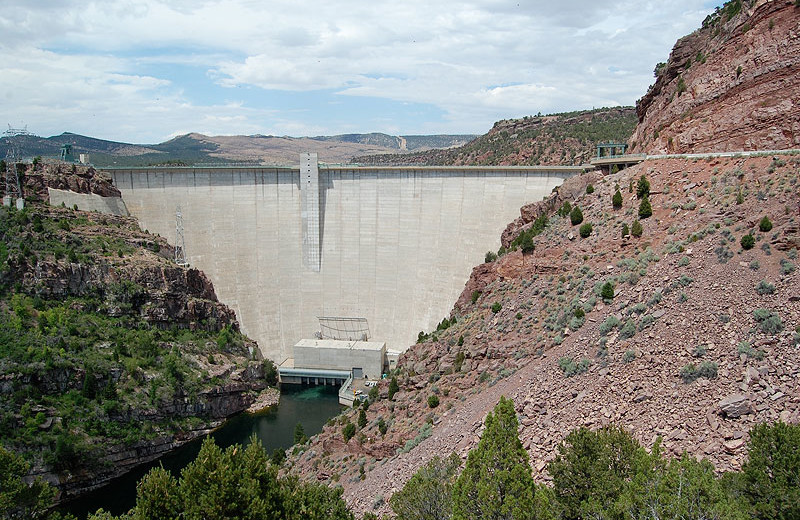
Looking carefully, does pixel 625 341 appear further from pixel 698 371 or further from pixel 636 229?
pixel 636 229

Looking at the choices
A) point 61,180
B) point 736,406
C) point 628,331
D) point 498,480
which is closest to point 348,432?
point 628,331

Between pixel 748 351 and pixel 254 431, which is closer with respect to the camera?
pixel 748 351

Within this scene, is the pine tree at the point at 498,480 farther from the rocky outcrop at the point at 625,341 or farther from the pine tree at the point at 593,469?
the rocky outcrop at the point at 625,341

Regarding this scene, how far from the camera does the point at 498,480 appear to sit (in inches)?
625

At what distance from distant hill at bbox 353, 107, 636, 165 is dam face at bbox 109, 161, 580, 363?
27.6m

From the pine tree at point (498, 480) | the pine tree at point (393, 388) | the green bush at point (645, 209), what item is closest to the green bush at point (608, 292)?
the green bush at point (645, 209)

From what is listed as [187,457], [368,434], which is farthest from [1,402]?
[368,434]

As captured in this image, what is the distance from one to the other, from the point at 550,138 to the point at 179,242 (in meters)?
52.9

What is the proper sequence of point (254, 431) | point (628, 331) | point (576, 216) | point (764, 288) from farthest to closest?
point (254, 431) < point (576, 216) < point (628, 331) < point (764, 288)

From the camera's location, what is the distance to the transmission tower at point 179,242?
54875 millimetres

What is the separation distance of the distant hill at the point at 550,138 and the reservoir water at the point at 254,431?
42369mm

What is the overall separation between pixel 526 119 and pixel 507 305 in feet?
240

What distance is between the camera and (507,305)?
33.2 meters

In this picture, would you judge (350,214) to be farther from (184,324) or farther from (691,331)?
(691,331)
